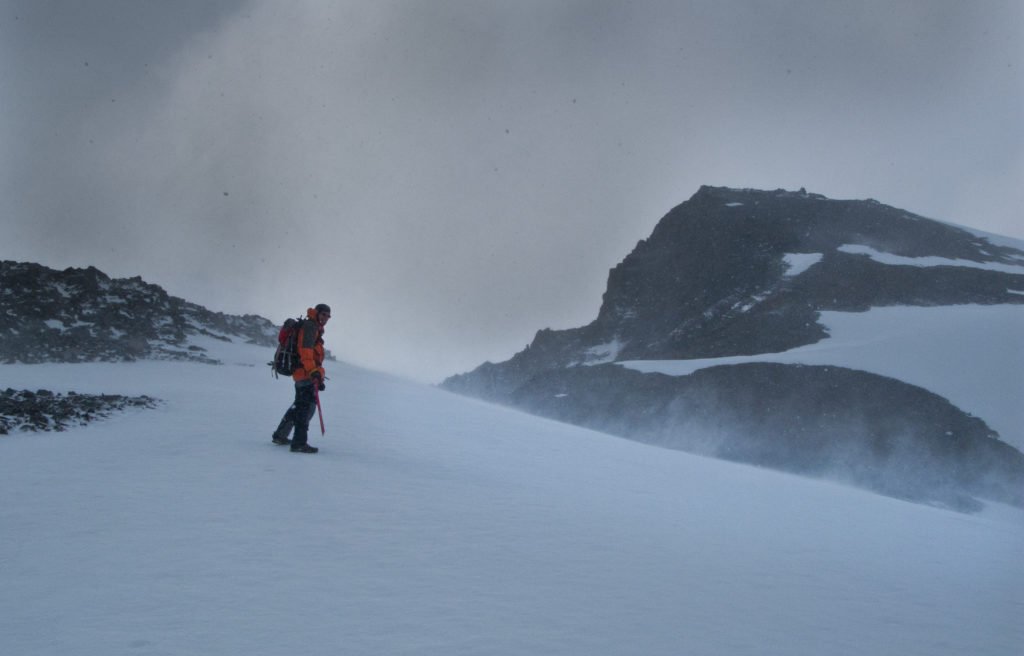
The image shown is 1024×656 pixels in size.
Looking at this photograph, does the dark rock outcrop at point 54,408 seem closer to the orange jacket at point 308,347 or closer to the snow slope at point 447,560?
the snow slope at point 447,560

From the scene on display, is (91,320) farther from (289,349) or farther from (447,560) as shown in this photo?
(447,560)

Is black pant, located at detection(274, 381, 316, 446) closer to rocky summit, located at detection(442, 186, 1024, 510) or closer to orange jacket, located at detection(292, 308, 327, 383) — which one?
orange jacket, located at detection(292, 308, 327, 383)

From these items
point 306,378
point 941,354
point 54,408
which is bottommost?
point 54,408

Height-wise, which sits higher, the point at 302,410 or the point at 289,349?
the point at 289,349

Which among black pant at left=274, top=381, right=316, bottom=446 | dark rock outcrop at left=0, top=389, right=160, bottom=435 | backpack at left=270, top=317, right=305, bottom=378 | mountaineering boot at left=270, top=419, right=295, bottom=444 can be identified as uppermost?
backpack at left=270, top=317, right=305, bottom=378

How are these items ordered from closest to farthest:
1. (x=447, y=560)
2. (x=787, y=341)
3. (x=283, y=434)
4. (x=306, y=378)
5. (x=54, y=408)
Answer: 1. (x=447, y=560)
2. (x=306, y=378)
3. (x=283, y=434)
4. (x=54, y=408)
5. (x=787, y=341)

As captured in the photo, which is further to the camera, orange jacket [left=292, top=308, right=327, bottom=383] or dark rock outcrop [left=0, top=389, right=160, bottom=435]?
dark rock outcrop [left=0, top=389, right=160, bottom=435]

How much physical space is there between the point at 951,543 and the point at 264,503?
8.71m

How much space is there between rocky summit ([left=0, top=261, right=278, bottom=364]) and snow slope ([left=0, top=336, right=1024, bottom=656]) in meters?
25.8

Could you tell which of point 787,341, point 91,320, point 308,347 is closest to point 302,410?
point 308,347

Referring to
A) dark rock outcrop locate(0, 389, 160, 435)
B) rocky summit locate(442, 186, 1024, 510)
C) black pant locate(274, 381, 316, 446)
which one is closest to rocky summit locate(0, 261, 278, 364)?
dark rock outcrop locate(0, 389, 160, 435)

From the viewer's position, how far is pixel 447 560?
4.97m

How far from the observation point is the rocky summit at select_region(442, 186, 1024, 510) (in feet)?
120

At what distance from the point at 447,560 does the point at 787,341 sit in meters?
56.5
